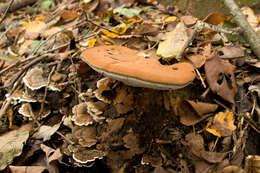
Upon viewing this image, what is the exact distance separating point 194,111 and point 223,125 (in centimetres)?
30

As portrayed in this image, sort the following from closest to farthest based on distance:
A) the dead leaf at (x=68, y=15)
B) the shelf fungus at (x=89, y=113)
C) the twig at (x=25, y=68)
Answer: the shelf fungus at (x=89, y=113), the twig at (x=25, y=68), the dead leaf at (x=68, y=15)

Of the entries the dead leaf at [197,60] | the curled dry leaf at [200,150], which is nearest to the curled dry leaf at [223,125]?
the curled dry leaf at [200,150]

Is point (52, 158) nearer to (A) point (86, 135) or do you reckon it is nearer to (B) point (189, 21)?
(A) point (86, 135)

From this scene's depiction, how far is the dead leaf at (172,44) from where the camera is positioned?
1995 millimetres

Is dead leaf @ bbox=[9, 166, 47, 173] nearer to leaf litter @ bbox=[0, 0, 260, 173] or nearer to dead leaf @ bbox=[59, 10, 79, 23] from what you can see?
leaf litter @ bbox=[0, 0, 260, 173]

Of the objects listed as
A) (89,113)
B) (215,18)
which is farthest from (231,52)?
(89,113)

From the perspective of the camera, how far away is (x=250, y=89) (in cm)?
205

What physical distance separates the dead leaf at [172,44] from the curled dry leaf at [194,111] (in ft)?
1.67

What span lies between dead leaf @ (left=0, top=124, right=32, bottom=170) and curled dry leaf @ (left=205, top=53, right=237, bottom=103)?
6.57ft

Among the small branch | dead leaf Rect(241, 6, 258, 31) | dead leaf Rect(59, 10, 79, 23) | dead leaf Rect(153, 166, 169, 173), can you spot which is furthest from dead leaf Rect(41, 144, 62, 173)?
dead leaf Rect(241, 6, 258, 31)

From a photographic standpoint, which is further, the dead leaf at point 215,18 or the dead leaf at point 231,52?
the dead leaf at point 215,18

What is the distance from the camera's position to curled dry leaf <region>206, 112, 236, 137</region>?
6.30ft

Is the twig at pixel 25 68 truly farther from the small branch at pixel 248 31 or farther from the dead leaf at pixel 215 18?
the small branch at pixel 248 31

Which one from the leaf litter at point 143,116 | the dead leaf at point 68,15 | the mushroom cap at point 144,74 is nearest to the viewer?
the mushroom cap at point 144,74
